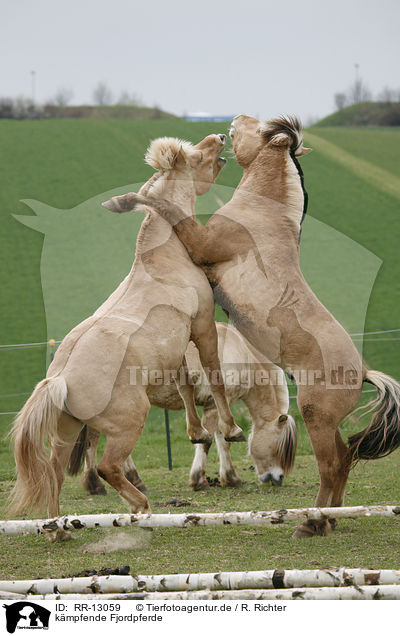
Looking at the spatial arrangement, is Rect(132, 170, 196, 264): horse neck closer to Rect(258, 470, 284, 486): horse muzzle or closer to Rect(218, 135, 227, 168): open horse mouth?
Rect(218, 135, 227, 168): open horse mouth

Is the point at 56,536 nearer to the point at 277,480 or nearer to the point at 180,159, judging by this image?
the point at 277,480

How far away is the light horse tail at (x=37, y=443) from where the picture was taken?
5063 mm

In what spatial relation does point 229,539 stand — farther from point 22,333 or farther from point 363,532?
point 22,333

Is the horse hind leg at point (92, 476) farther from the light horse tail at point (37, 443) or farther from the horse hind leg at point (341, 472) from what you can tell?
the horse hind leg at point (341, 472)

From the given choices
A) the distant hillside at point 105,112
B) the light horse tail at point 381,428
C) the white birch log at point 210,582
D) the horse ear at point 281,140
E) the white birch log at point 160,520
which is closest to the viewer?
the white birch log at point 210,582

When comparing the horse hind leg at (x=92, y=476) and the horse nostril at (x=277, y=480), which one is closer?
the horse nostril at (x=277, y=480)

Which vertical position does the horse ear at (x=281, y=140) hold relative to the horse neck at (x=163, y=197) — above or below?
above

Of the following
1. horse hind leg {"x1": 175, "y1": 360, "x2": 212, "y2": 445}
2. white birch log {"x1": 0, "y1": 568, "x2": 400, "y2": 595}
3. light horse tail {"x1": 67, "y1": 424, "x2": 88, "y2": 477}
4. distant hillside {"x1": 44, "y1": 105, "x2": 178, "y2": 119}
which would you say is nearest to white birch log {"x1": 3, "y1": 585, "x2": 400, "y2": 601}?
white birch log {"x1": 0, "y1": 568, "x2": 400, "y2": 595}

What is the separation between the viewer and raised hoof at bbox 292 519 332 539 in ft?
18.2

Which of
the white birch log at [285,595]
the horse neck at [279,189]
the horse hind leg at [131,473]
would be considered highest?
the horse neck at [279,189]

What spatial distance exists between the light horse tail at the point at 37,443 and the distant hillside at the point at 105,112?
37.6 metres

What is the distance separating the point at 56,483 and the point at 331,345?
228 centimetres

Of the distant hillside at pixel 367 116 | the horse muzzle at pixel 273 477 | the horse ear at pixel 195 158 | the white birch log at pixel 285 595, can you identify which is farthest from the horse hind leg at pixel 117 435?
the distant hillside at pixel 367 116

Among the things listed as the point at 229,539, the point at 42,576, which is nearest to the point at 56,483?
the point at 42,576
